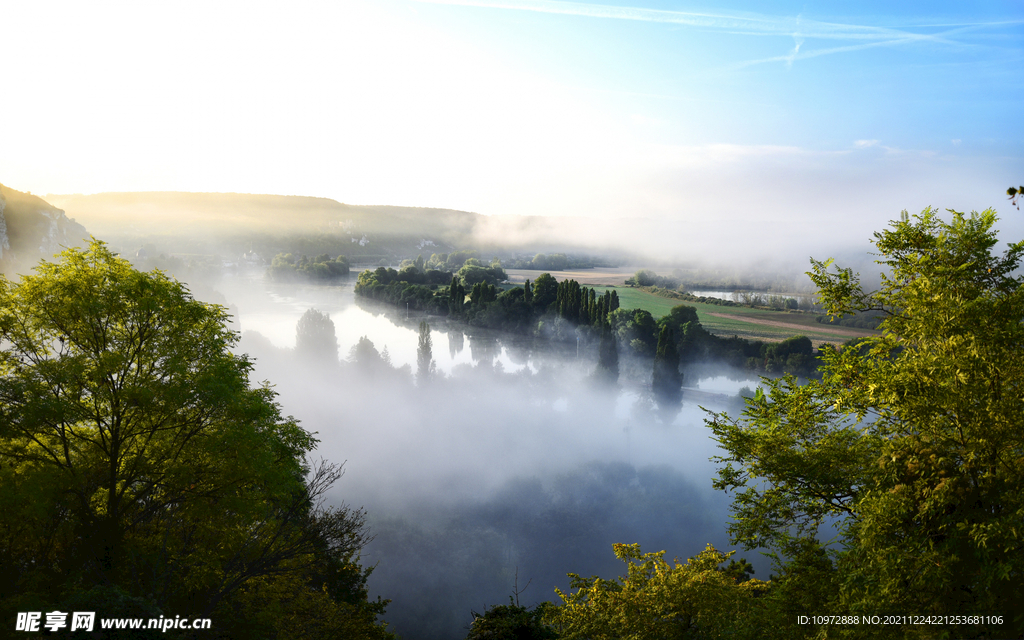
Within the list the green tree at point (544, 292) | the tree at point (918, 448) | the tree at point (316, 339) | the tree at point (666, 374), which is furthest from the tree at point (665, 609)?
the green tree at point (544, 292)

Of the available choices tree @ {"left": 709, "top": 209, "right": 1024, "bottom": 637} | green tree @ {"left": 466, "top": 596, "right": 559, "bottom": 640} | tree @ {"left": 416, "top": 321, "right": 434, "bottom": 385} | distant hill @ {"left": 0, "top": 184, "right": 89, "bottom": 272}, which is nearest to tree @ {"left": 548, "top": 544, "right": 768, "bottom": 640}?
tree @ {"left": 709, "top": 209, "right": 1024, "bottom": 637}

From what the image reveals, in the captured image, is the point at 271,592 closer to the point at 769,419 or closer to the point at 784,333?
the point at 769,419

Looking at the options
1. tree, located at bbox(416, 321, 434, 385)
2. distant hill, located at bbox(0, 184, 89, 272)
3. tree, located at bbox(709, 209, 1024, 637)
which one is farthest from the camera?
tree, located at bbox(416, 321, 434, 385)

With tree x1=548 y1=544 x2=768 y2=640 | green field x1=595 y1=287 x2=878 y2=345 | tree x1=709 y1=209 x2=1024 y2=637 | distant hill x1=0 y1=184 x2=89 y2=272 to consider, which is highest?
distant hill x1=0 y1=184 x2=89 y2=272

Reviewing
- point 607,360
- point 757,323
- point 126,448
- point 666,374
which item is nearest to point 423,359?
point 607,360

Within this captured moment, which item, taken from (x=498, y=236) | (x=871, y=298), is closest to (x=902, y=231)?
(x=871, y=298)

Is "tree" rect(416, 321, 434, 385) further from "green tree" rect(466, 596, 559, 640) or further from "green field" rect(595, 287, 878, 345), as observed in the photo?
"green tree" rect(466, 596, 559, 640)

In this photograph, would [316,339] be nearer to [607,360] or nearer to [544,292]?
[544,292]
